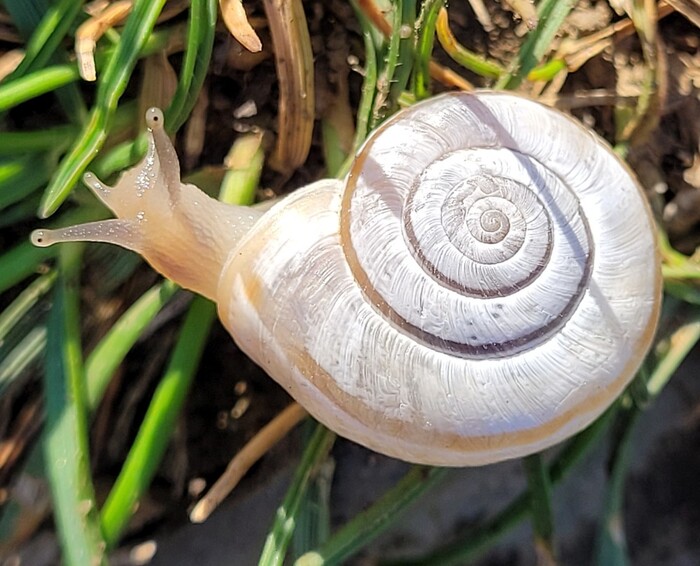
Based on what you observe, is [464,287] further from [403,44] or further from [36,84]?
[36,84]

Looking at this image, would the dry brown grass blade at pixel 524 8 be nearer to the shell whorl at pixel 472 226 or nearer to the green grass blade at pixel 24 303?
the shell whorl at pixel 472 226

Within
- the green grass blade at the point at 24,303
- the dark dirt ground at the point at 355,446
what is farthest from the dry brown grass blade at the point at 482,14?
the green grass blade at the point at 24,303

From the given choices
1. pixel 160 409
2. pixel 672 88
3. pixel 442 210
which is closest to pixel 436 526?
pixel 160 409

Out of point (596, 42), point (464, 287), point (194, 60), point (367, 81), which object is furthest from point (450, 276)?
point (596, 42)

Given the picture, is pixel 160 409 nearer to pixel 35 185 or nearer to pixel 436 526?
pixel 35 185

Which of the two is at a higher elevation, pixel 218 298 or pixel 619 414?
pixel 218 298
